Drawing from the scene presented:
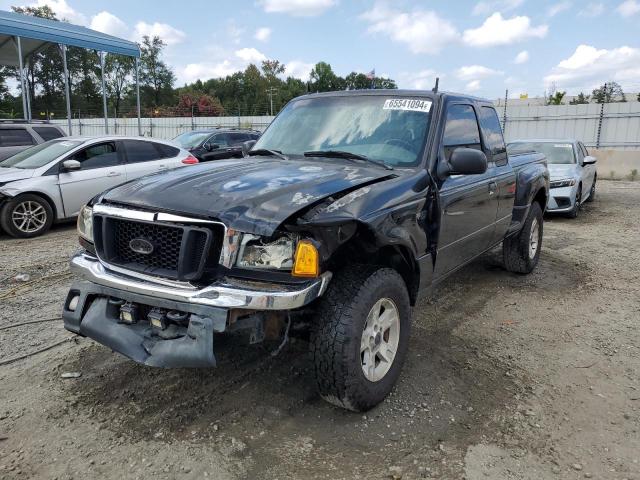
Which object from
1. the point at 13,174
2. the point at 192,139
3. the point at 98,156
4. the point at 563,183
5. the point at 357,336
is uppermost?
the point at 192,139

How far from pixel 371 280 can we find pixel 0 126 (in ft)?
33.1

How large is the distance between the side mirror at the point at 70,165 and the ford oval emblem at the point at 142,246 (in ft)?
19.1

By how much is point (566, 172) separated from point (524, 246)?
5218mm

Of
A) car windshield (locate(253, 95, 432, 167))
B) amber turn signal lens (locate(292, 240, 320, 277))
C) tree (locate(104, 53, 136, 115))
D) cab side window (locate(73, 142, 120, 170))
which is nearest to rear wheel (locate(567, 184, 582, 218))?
car windshield (locate(253, 95, 432, 167))

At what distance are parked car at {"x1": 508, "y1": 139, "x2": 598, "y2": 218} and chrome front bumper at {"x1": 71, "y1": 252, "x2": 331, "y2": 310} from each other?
8.44 meters

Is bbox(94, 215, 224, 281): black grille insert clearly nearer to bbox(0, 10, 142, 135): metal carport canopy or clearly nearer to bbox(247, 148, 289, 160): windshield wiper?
bbox(247, 148, 289, 160): windshield wiper

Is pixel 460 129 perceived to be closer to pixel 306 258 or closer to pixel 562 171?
pixel 306 258

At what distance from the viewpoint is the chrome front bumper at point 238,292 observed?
2.48m

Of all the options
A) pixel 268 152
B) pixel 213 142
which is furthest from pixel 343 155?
pixel 213 142

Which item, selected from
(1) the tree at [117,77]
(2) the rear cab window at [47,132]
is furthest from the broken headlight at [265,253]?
(1) the tree at [117,77]

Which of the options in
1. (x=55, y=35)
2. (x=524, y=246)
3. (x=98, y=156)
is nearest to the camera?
(x=524, y=246)

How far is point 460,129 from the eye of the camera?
13.6ft

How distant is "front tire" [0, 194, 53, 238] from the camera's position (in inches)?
292

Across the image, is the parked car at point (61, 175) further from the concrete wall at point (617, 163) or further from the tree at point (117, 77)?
the tree at point (117, 77)
